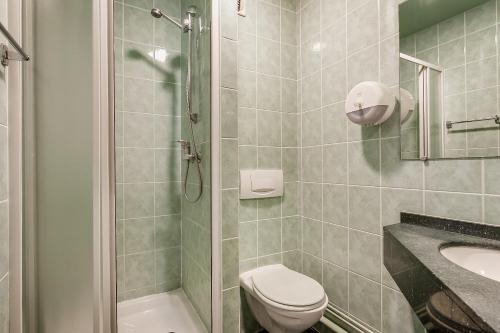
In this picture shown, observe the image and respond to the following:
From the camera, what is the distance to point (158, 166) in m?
1.87

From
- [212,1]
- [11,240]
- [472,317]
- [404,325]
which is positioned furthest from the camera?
[212,1]

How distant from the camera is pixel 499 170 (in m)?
0.94

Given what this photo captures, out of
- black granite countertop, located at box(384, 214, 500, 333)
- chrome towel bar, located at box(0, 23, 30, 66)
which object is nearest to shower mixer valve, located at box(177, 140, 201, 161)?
chrome towel bar, located at box(0, 23, 30, 66)

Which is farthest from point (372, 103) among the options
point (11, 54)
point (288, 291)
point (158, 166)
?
point (158, 166)

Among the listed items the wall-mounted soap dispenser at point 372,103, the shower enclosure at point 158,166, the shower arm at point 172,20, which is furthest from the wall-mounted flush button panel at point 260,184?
the shower arm at point 172,20

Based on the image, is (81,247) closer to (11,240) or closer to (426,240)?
(11,240)

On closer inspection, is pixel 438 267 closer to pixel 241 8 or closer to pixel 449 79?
pixel 449 79

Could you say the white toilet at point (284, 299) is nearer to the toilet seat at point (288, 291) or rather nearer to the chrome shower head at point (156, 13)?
the toilet seat at point (288, 291)

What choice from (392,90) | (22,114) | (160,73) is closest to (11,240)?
(22,114)

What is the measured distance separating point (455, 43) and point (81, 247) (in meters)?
1.66

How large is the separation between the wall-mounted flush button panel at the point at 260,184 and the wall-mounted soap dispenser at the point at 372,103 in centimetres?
67

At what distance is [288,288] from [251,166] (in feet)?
2.53

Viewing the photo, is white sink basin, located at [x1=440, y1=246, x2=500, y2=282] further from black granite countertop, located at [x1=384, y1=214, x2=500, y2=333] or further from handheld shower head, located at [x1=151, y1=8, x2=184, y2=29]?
handheld shower head, located at [x1=151, y1=8, x2=184, y2=29]

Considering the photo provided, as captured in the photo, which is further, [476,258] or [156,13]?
[156,13]
